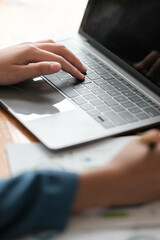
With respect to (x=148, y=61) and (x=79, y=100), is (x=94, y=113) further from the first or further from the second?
(x=148, y=61)

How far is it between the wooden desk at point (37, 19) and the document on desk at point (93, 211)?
50 cm

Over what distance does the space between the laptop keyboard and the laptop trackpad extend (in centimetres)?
2

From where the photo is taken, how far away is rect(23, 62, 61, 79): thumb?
874mm

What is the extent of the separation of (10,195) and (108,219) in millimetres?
141

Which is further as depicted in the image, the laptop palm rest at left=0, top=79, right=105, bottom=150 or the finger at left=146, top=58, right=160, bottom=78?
the finger at left=146, top=58, right=160, bottom=78

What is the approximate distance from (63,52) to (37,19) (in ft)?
1.32

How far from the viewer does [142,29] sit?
0.97m

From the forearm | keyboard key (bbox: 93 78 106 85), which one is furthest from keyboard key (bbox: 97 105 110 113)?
the forearm

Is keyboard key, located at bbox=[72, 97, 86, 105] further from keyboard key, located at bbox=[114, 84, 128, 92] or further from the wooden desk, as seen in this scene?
the wooden desk

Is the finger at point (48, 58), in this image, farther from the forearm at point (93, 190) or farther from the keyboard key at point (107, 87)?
the forearm at point (93, 190)

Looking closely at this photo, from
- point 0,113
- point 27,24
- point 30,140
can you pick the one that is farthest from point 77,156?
point 27,24

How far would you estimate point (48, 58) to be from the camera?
35.7 inches

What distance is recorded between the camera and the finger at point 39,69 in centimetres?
87

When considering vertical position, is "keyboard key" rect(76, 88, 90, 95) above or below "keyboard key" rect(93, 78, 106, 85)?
below
